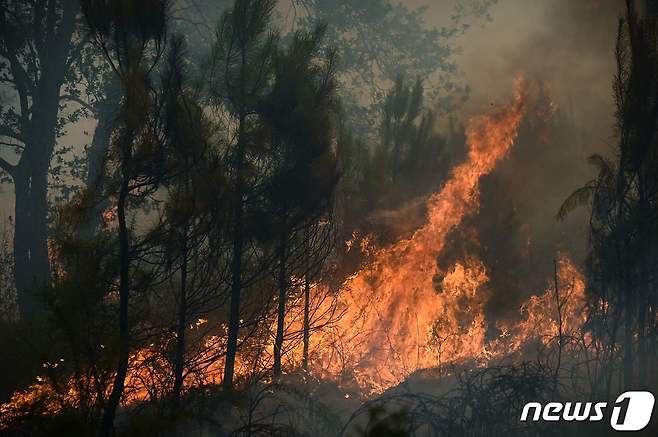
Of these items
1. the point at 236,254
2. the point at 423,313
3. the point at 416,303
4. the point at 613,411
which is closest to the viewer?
the point at 613,411

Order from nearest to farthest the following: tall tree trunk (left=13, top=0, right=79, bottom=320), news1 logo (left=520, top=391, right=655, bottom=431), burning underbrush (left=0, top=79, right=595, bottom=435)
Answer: news1 logo (left=520, top=391, right=655, bottom=431) < burning underbrush (left=0, top=79, right=595, bottom=435) < tall tree trunk (left=13, top=0, right=79, bottom=320)

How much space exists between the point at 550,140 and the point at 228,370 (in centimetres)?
1151

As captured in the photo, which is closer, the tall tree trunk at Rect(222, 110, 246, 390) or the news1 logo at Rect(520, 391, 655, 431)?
the news1 logo at Rect(520, 391, 655, 431)

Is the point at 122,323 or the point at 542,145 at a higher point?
the point at 542,145

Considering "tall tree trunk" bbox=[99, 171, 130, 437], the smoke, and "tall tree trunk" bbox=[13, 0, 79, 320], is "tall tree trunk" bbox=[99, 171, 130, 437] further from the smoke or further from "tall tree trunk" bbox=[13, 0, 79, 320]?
"tall tree trunk" bbox=[13, 0, 79, 320]

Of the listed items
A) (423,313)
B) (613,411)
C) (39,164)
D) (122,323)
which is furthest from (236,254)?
(39,164)

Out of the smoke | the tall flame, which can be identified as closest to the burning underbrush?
the tall flame

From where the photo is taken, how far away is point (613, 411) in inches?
316

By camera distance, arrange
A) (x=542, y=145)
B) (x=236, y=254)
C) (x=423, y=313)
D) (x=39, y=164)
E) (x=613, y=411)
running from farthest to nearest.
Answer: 1. (x=39, y=164)
2. (x=542, y=145)
3. (x=423, y=313)
4. (x=236, y=254)
5. (x=613, y=411)

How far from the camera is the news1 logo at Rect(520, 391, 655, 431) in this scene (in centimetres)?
740

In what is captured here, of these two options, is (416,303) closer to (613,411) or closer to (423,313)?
(423,313)

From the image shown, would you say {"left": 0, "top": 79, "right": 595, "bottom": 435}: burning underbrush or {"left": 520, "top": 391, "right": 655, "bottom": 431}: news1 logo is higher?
{"left": 0, "top": 79, "right": 595, "bottom": 435}: burning underbrush

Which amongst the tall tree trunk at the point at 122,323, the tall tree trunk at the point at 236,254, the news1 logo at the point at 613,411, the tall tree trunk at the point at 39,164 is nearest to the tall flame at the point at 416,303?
the tall tree trunk at the point at 236,254

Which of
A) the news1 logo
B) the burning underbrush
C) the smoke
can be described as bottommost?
the news1 logo
